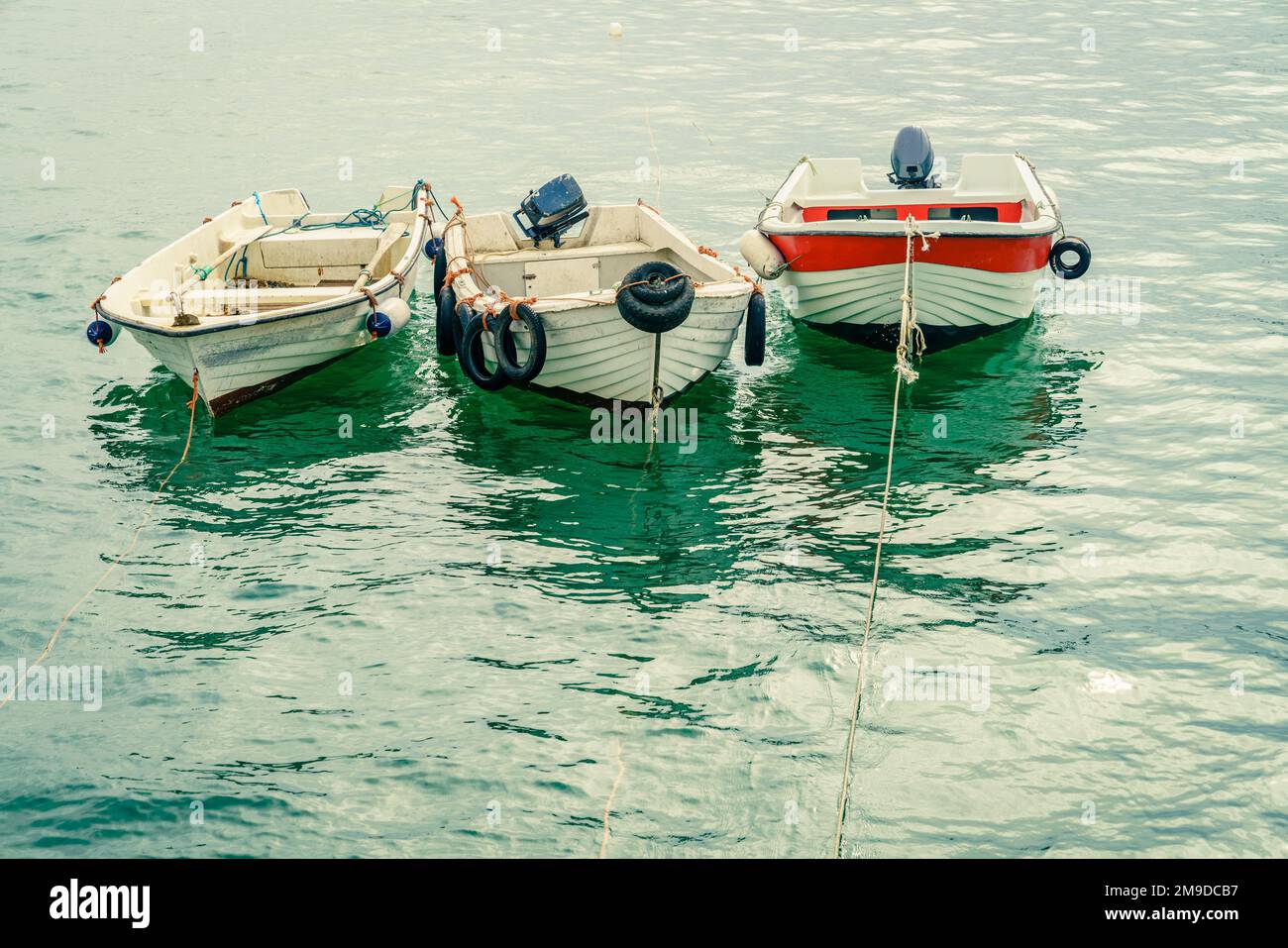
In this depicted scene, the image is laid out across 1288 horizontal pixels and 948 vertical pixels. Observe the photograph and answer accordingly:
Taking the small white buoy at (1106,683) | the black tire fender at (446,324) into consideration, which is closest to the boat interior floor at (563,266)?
the black tire fender at (446,324)

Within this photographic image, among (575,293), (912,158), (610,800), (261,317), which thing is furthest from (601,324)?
(912,158)

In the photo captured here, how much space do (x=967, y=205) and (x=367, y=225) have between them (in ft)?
26.1

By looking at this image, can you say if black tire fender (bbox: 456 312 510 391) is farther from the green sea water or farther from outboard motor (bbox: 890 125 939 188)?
outboard motor (bbox: 890 125 939 188)

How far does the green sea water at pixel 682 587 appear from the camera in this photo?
796 cm

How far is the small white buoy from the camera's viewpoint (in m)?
9.02

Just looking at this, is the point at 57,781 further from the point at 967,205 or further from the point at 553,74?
the point at 553,74

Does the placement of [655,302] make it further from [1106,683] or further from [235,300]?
[1106,683]

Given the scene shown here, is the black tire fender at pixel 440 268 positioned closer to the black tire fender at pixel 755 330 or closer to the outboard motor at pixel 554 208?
the outboard motor at pixel 554 208

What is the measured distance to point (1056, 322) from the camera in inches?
625

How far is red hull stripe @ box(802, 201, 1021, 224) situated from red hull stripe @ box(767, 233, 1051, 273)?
1.30 m

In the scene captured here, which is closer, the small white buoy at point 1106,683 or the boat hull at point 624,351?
the small white buoy at point 1106,683

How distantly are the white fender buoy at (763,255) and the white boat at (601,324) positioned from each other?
0.46 meters

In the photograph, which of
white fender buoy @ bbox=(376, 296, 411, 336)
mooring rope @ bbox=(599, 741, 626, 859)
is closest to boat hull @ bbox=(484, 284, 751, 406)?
white fender buoy @ bbox=(376, 296, 411, 336)

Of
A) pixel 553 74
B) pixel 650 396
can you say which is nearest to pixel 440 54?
pixel 553 74
